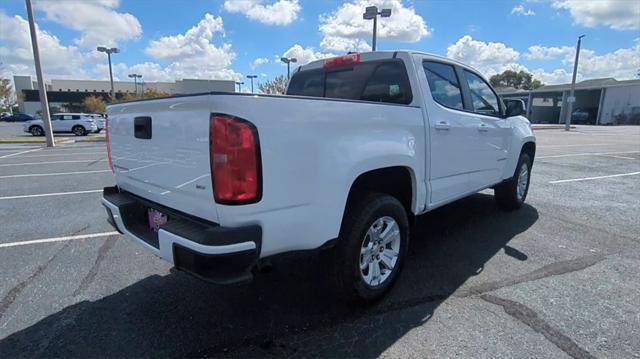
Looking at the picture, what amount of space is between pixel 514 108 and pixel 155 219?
4.52 m

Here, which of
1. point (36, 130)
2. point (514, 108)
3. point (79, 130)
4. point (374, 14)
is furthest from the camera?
point (79, 130)

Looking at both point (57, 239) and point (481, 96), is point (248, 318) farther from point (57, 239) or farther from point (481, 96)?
point (481, 96)

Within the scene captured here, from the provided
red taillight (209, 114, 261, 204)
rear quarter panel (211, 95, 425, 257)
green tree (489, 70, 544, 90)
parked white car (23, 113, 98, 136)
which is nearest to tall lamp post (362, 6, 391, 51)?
rear quarter panel (211, 95, 425, 257)

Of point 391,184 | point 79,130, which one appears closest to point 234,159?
point 391,184

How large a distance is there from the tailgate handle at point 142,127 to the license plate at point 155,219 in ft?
1.77

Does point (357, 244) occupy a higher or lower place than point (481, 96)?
lower

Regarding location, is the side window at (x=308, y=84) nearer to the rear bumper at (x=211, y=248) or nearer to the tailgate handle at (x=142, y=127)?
the tailgate handle at (x=142, y=127)

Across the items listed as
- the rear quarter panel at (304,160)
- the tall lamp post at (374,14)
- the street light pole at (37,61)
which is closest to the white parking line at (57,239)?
the rear quarter panel at (304,160)

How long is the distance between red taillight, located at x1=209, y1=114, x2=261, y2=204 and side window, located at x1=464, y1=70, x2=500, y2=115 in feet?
10.3

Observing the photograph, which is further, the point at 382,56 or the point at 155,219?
the point at 382,56

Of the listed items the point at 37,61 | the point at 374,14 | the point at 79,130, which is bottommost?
the point at 79,130

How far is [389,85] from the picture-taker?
3.49m

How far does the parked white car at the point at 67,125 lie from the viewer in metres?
25.0

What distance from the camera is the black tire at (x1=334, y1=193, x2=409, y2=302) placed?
2.59m
